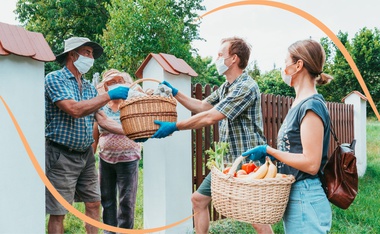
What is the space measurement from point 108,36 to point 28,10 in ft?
36.2

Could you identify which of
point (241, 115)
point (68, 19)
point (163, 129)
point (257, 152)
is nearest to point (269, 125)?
point (241, 115)

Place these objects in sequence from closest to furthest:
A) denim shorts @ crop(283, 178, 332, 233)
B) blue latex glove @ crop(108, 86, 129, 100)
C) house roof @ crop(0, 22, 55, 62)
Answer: denim shorts @ crop(283, 178, 332, 233)
house roof @ crop(0, 22, 55, 62)
blue latex glove @ crop(108, 86, 129, 100)

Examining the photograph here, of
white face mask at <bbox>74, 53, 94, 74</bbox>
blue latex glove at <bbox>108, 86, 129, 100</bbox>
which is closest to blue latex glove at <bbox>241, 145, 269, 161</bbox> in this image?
blue latex glove at <bbox>108, 86, 129, 100</bbox>

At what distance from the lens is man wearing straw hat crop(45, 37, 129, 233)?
3.46 meters

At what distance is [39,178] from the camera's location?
125 inches

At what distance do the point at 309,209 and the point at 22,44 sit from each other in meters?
2.23

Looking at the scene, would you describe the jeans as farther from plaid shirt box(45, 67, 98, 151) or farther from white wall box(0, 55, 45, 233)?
white wall box(0, 55, 45, 233)

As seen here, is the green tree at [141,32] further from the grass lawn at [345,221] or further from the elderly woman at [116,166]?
the elderly woman at [116,166]

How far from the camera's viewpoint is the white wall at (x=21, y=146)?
2976mm

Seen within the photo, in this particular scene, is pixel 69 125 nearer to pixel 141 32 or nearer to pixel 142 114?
pixel 142 114

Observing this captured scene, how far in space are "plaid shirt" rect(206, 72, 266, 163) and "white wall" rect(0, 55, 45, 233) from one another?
140 cm

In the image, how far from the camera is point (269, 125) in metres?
7.03

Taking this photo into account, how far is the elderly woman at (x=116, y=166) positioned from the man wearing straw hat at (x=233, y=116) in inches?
36.2

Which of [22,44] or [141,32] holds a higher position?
[141,32]
